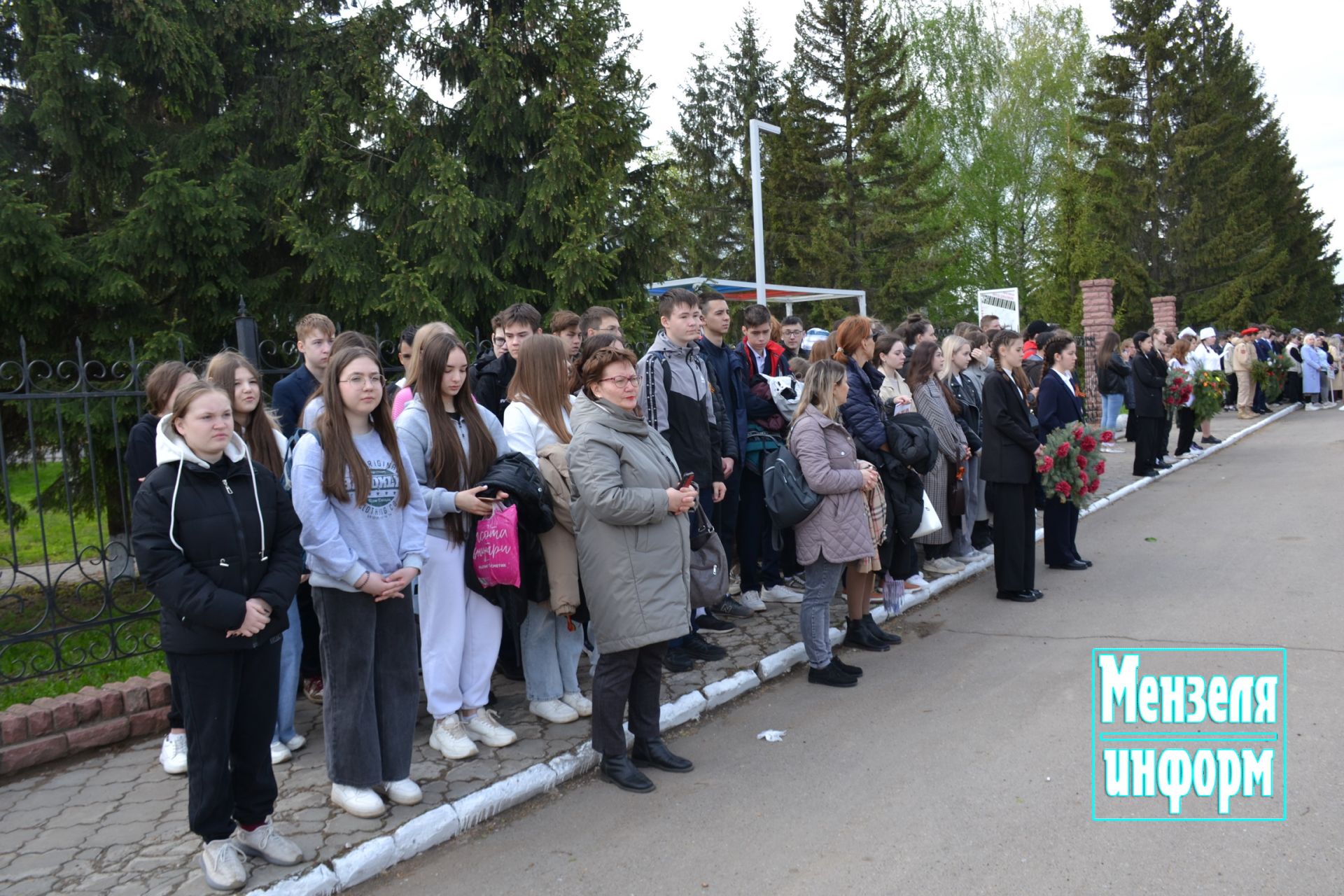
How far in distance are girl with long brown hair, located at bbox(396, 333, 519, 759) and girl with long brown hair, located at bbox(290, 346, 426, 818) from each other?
0.44 m

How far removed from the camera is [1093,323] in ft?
70.4

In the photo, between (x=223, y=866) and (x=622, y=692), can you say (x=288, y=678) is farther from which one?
(x=622, y=692)

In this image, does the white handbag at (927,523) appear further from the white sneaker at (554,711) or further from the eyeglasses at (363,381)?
the eyeglasses at (363,381)

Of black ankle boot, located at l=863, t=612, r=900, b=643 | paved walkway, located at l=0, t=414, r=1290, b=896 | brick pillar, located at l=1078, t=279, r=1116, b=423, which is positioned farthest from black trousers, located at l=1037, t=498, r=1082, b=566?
brick pillar, located at l=1078, t=279, r=1116, b=423

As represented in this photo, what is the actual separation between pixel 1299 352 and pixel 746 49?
2017 centimetres

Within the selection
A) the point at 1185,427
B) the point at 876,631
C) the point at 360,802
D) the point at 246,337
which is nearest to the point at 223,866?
the point at 360,802

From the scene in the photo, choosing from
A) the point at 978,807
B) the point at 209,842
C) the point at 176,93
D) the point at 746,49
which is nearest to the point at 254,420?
the point at 209,842

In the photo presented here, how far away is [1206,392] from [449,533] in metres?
15.2

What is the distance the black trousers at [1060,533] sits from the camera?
28.4 ft

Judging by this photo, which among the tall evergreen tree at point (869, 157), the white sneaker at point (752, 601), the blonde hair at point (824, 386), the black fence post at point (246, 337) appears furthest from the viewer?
the tall evergreen tree at point (869, 157)

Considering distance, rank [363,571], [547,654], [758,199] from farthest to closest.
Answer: [758,199]
[547,654]
[363,571]

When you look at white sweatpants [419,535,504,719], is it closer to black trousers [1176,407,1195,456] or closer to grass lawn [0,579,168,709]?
grass lawn [0,579,168,709]

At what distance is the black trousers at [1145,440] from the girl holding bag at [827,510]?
32.1 feet

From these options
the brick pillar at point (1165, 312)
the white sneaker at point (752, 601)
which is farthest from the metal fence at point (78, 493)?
the brick pillar at point (1165, 312)
